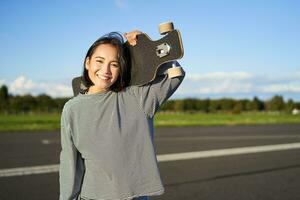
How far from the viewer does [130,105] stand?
2104 millimetres

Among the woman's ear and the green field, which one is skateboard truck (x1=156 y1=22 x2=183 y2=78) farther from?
the green field

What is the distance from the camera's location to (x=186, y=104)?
101250 mm

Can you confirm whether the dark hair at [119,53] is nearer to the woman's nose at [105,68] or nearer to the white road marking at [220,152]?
the woman's nose at [105,68]

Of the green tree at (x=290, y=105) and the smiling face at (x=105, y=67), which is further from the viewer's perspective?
the green tree at (x=290, y=105)

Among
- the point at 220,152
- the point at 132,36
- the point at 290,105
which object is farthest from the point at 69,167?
the point at 290,105

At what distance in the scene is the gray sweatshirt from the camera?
204 centimetres

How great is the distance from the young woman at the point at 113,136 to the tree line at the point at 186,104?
6616 centimetres

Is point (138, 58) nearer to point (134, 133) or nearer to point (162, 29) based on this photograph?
point (162, 29)

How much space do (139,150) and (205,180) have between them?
4724 millimetres

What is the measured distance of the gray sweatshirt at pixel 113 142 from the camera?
2.04 metres

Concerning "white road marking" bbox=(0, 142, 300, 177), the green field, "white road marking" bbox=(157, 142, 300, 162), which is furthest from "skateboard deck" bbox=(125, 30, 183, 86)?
the green field

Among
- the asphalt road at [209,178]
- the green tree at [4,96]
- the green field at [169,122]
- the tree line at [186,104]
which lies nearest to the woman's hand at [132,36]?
the asphalt road at [209,178]

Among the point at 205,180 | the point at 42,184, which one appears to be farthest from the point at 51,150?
the point at 205,180

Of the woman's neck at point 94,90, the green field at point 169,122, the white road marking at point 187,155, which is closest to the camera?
the woman's neck at point 94,90
